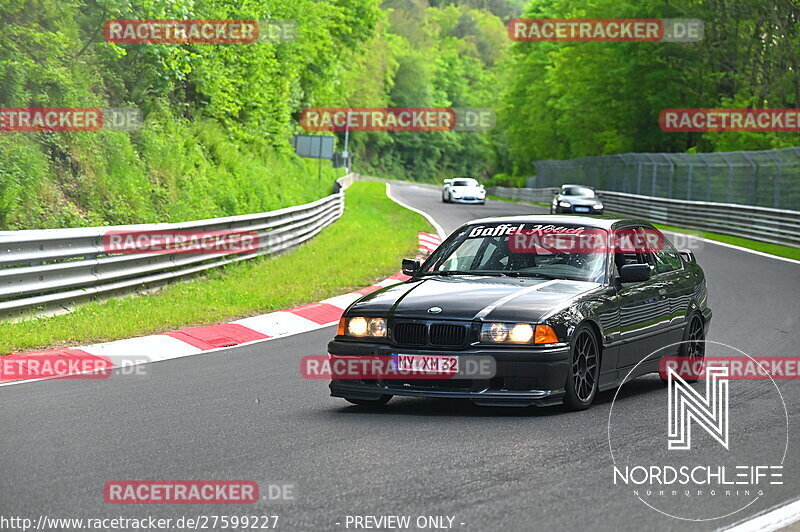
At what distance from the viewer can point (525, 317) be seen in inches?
325

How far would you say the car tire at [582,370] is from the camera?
27.7 ft

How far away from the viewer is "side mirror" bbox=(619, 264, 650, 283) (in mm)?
9297

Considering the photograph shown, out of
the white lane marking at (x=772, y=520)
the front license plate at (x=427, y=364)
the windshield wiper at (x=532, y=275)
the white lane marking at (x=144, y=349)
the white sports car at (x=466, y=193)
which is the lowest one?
the white sports car at (x=466, y=193)

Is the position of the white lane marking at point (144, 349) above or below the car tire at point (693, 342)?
below

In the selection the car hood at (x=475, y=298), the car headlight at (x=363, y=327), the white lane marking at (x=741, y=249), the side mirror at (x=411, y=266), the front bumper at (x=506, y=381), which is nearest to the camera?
the front bumper at (x=506, y=381)

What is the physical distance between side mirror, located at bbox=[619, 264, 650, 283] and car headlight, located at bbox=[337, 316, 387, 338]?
202cm

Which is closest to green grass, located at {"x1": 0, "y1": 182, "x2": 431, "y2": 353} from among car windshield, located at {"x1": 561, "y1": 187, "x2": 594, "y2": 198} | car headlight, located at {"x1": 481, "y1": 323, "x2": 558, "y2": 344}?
car headlight, located at {"x1": 481, "y1": 323, "x2": 558, "y2": 344}

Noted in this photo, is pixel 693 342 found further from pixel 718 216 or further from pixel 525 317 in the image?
pixel 718 216

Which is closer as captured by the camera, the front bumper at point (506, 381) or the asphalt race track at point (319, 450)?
the asphalt race track at point (319, 450)

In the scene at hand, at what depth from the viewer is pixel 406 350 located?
8.41m

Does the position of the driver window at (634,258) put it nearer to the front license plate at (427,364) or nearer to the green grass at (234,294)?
the front license plate at (427,364)

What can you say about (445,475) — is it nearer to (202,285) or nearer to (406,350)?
(406,350)

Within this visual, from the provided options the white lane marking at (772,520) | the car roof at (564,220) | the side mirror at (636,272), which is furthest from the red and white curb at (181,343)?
the white lane marking at (772,520)

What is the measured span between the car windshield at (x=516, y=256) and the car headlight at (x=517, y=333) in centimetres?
116
